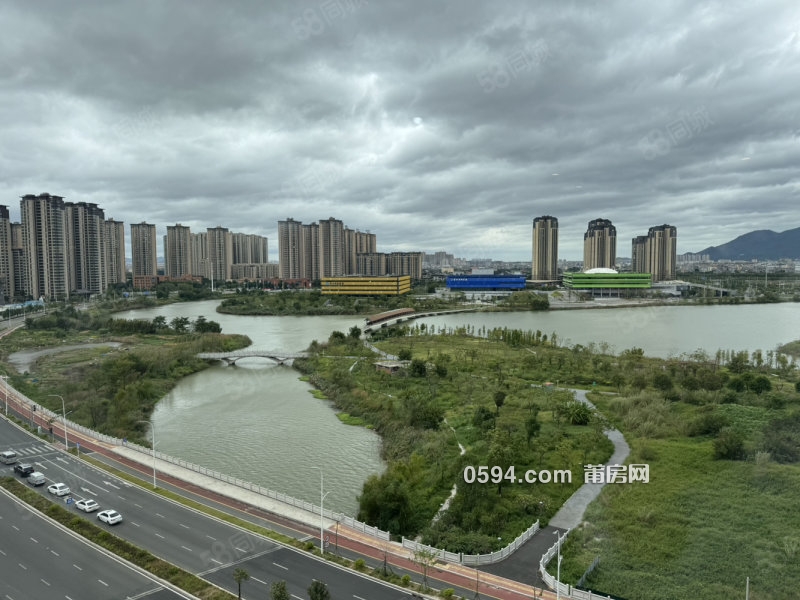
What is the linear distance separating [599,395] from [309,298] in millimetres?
45474

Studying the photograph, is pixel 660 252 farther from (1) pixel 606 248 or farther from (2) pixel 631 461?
(2) pixel 631 461

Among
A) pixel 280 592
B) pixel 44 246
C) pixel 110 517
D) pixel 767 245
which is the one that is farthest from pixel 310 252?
pixel 280 592

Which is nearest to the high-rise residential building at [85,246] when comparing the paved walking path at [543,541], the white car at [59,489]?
the white car at [59,489]

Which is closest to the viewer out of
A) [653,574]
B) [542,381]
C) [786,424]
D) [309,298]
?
[653,574]

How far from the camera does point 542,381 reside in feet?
76.0

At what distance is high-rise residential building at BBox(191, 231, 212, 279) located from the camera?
97.4 meters

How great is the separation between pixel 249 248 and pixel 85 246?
1910 inches

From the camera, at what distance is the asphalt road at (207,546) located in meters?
8.50

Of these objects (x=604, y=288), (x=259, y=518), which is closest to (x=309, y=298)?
(x=604, y=288)

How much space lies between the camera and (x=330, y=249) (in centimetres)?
8425

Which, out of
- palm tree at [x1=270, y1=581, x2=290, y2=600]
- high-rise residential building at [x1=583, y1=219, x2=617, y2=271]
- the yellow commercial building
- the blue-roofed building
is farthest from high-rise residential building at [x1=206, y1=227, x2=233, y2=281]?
palm tree at [x1=270, y1=581, x2=290, y2=600]

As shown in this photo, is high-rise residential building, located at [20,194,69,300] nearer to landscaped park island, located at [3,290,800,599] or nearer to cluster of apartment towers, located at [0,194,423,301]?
cluster of apartment towers, located at [0,194,423,301]

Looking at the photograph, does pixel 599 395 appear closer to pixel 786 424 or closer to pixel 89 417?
pixel 786 424

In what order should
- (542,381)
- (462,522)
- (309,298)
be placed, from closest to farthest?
(462,522) → (542,381) → (309,298)
